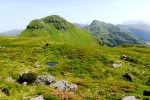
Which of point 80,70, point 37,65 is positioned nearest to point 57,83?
point 80,70

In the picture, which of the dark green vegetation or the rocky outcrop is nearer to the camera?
the dark green vegetation

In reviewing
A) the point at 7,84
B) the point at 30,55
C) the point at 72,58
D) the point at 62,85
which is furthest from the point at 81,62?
the point at 7,84

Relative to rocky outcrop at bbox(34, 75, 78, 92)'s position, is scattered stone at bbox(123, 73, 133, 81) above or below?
below

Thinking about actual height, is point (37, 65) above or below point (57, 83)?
below

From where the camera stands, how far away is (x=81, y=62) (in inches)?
2618

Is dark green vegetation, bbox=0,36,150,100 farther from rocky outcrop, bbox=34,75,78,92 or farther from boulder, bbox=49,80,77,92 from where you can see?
rocky outcrop, bbox=34,75,78,92

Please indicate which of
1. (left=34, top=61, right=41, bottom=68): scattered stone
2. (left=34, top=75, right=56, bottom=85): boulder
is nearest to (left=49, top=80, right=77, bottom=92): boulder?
(left=34, top=75, right=56, bottom=85): boulder

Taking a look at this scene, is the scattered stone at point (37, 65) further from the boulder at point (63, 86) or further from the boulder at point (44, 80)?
the boulder at point (63, 86)

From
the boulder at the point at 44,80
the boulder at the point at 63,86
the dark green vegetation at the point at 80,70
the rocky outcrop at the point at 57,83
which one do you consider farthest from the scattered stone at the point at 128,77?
the boulder at the point at 44,80

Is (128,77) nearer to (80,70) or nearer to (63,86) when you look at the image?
(80,70)

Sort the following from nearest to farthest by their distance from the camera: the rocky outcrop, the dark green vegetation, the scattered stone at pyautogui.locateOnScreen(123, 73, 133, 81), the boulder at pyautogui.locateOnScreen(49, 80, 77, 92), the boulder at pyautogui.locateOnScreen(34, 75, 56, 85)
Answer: the dark green vegetation → the boulder at pyautogui.locateOnScreen(49, 80, 77, 92) → the rocky outcrop → the boulder at pyautogui.locateOnScreen(34, 75, 56, 85) → the scattered stone at pyautogui.locateOnScreen(123, 73, 133, 81)

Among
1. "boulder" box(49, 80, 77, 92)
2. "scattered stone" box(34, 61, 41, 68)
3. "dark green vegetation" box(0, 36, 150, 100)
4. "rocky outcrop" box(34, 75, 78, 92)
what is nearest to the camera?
"dark green vegetation" box(0, 36, 150, 100)

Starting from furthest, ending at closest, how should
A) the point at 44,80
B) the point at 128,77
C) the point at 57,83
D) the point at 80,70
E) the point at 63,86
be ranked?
the point at 80,70 < the point at 128,77 < the point at 44,80 < the point at 57,83 < the point at 63,86

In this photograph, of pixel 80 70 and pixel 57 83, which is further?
pixel 80 70
